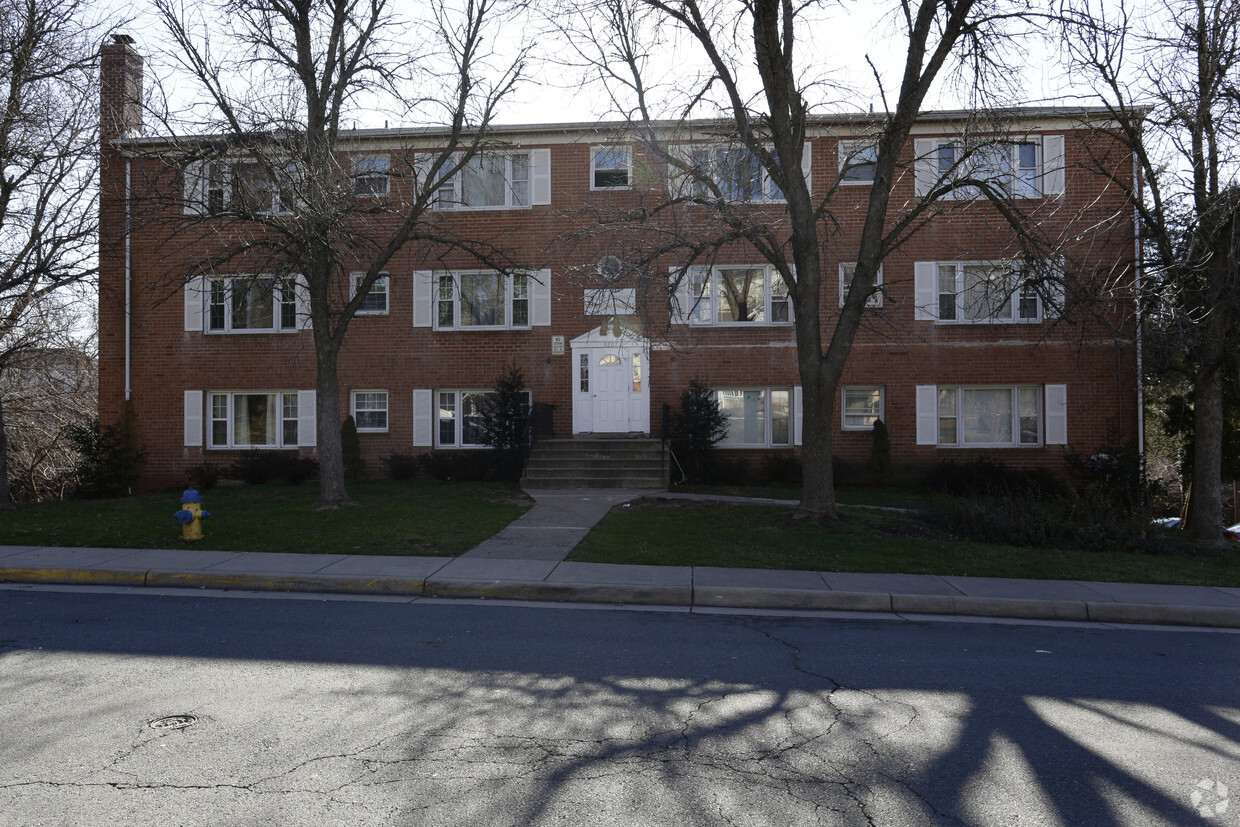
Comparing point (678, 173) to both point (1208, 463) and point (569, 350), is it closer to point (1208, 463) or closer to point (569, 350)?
point (569, 350)

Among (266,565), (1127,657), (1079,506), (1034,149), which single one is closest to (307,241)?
(266,565)

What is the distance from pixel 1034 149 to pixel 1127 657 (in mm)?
16438

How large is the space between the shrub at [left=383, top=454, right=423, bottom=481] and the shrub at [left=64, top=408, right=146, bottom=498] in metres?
6.33

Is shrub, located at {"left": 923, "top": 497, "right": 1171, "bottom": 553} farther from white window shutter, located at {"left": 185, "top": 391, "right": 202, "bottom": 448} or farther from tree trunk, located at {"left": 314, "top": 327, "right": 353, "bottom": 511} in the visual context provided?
white window shutter, located at {"left": 185, "top": 391, "right": 202, "bottom": 448}

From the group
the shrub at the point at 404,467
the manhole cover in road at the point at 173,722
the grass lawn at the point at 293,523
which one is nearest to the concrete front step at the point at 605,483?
the grass lawn at the point at 293,523

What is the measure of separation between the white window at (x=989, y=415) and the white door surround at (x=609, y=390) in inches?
279

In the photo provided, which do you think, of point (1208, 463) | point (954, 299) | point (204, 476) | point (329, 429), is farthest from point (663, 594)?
point (204, 476)

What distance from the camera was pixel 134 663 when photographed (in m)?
6.35

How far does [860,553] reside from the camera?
1118 centimetres

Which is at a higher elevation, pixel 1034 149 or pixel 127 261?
pixel 1034 149

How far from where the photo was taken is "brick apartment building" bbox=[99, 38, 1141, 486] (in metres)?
20.4

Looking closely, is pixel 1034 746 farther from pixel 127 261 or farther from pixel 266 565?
pixel 127 261

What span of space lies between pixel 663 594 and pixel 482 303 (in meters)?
13.7

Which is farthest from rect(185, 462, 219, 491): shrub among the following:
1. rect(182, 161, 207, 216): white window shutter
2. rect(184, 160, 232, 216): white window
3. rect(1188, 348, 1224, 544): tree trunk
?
rect(1188, 348, 1224, 544): tree trunk
